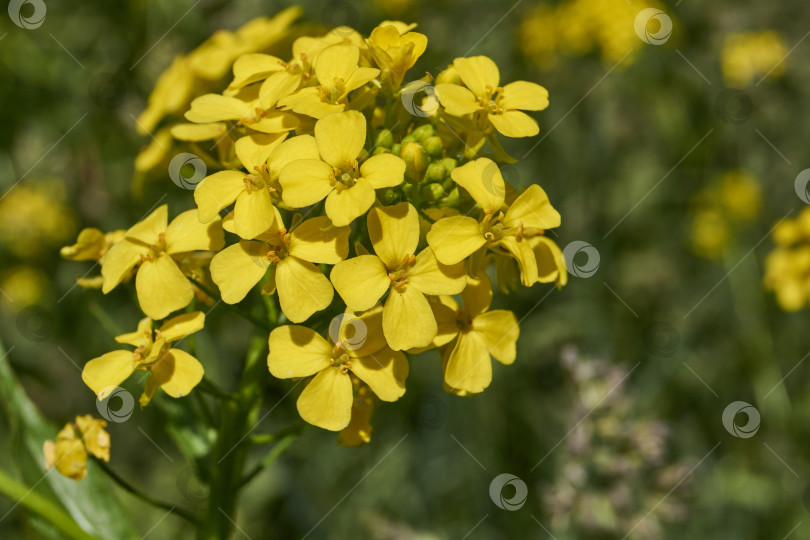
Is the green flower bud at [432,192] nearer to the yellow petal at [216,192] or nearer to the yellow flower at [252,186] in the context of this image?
the yellow flower at [252,186]

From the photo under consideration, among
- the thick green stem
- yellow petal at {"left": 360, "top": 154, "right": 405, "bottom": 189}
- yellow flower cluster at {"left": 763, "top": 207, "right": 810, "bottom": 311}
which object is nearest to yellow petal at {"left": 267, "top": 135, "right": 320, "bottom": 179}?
yellow petal at {"left": 360, "top": 154, "right": 405, "bottom": 189}

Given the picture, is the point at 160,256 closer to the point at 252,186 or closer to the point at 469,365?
the point at 252,186

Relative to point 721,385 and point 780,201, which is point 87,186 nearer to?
point 721,385

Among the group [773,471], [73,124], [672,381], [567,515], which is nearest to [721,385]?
[672,381]

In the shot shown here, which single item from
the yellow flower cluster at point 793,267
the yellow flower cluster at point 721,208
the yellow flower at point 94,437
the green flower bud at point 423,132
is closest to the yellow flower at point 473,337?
the green flower bud at point 423,132

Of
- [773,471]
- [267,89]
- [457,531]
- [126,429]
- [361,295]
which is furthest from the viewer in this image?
[126,429]

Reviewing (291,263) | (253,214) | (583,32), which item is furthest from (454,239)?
(583,32)
